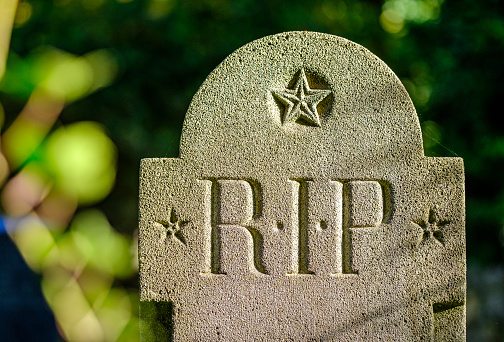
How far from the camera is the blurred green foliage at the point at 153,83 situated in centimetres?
313

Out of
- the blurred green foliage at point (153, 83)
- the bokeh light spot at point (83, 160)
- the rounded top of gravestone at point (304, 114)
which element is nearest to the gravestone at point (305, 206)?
the rounded top of gravestone at point (304, 114)

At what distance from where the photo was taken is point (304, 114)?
1738 mm

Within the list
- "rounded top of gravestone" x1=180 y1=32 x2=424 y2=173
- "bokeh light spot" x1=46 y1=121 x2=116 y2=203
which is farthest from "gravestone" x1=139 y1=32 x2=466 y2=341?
"bokeh light spot" x1=46 y1=121 x2=116 y2=203

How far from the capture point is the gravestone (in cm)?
173

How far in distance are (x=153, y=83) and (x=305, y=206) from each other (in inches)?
81.0

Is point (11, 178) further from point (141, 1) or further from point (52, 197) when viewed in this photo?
point (141, 1)

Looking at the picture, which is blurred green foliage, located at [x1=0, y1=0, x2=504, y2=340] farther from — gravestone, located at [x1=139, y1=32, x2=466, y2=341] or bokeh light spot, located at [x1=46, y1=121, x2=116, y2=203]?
gravestone, located at [x1=139, y1=32, x2=466, y2=341]

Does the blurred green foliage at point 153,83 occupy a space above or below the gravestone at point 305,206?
above

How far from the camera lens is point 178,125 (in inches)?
139

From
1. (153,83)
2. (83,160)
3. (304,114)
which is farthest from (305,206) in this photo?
(153,83)

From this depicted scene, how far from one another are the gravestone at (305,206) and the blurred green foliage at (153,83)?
145cm

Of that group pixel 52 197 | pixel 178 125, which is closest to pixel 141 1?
pixel 178 125

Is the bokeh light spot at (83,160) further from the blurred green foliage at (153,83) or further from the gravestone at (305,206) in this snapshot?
the gravestone at (305,206)

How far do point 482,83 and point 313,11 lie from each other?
1.20 metres
